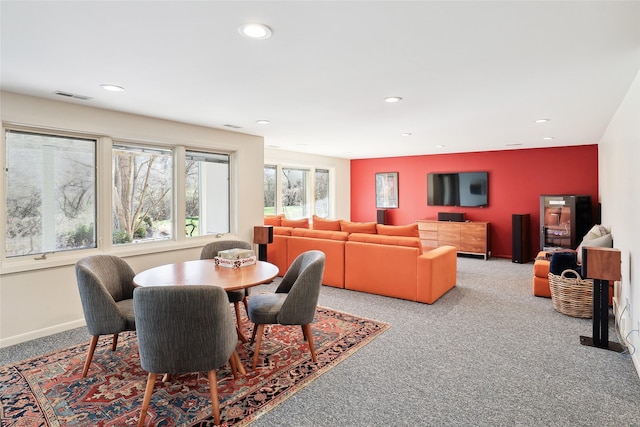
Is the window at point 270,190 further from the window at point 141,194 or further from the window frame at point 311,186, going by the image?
the window at point 141,194

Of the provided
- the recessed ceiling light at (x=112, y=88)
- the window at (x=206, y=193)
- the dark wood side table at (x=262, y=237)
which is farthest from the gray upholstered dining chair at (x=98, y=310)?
the dark wood side table at (x=262, y=237)

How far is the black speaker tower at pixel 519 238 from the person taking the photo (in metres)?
6.86

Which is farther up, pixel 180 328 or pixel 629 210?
pixel 629 210

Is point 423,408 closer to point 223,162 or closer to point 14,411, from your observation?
point 14,411

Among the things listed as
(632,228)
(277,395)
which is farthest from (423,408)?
(632,228)

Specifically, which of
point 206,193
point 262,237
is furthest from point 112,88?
point 262,237

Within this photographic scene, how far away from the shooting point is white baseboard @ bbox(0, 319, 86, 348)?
3.26 meters

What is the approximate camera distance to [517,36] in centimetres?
211

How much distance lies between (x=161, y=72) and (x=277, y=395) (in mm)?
2491

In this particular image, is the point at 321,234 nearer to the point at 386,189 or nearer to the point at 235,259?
the point at 235,259

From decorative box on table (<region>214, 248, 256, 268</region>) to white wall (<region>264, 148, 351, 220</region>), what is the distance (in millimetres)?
4528

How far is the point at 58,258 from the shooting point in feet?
11.9

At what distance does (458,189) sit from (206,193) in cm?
550

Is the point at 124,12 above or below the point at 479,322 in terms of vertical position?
above
